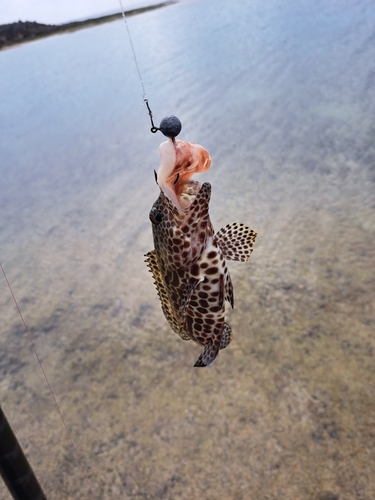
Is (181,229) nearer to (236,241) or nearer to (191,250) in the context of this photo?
(191,250)

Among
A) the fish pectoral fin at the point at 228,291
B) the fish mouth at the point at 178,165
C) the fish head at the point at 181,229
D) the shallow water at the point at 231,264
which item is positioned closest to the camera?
the fish mouth at the point at 178,165

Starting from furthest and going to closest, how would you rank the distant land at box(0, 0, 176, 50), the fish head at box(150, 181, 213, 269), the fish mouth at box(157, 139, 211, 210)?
the distant land at box(0, 0, 176, 50)
the fish head at box(150, 181, 213, 269)
the fish mouth at box(157, 139, 211, 210)

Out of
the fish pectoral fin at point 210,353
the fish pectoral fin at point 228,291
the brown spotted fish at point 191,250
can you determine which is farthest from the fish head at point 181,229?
the fish pectoral fin at point 210,353

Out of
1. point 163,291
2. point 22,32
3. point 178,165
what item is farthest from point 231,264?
point 178,165

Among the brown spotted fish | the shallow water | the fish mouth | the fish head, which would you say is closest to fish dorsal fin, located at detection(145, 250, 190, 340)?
the brown spotted fish

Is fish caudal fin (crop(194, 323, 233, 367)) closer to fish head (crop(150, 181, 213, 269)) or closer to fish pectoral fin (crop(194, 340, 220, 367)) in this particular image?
fish pectoral fin (crop(194, 340, 220, 367))

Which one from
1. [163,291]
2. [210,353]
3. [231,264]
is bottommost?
[231,264]

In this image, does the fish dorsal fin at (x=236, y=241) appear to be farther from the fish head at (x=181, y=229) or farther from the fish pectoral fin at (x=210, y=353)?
the fish pectoral fin at (x=210, y=353)
